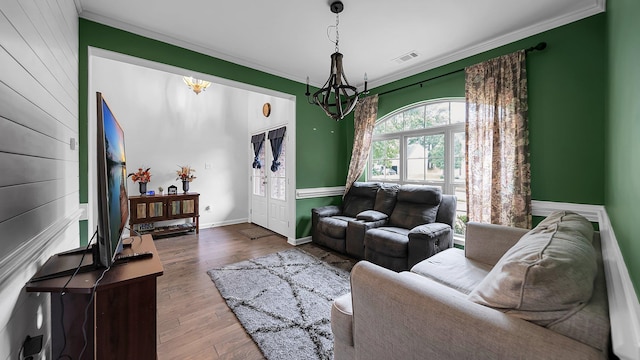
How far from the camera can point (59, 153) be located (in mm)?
1547

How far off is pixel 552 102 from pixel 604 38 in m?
0.56

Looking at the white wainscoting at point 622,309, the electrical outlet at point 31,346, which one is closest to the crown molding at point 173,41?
the electrical outlet at point 31,346

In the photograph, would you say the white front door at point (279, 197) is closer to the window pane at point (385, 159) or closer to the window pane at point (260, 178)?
the window pane at point (260, 178)

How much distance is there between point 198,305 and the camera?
2174 mm

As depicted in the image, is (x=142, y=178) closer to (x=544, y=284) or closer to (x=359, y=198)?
(x=359, y=198)

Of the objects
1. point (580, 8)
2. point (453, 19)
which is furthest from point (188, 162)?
point (580, 8)

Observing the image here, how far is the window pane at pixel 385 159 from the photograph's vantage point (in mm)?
3912

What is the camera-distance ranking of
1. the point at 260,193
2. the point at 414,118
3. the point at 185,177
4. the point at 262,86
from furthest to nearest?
the point at 260,193
the point at 185,177
the point at 414,118
the point at 262,86

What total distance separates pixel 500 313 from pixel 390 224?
2537 millimetres

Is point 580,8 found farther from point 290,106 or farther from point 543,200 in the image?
Answer: point 290,106

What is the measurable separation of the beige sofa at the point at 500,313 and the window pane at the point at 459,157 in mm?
2038

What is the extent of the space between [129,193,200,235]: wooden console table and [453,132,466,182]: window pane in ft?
14.1

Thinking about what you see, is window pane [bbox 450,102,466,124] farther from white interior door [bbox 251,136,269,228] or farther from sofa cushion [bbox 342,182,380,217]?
white interior door [bbox 251,136,269,228]

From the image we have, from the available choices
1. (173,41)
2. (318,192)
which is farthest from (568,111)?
(173,41)
